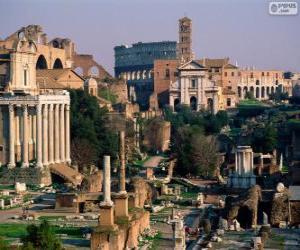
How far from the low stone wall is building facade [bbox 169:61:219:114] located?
46487 millimetres

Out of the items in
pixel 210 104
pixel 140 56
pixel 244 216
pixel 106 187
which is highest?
pixel 140 56

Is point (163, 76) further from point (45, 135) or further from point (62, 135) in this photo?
point (45, 135)

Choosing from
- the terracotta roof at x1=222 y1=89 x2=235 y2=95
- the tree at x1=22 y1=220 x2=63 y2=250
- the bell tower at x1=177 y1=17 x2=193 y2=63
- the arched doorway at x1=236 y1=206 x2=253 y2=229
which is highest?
the bell tower at x1=177 y1=17 x2=193 y2=63

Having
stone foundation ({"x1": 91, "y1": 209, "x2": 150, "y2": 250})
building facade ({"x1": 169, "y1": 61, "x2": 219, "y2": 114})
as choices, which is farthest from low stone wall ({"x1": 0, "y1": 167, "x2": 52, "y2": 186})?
building facade ({"x1": 169, "y1": 61, "x2": 219, "y2": 114})

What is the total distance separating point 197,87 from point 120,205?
62773mm

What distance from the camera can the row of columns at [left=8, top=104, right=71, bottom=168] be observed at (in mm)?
46062

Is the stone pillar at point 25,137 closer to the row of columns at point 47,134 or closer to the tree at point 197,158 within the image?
the row of columns at point 47,134

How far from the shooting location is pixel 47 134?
47.2 metres

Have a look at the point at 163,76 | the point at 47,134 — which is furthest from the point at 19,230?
the point at 163,76

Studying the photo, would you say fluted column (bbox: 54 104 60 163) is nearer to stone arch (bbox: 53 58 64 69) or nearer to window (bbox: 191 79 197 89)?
stone arch (bbox: 53 58 64 69)

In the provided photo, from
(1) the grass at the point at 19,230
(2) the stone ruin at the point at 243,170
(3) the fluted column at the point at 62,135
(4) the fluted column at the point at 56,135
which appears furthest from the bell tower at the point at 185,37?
(1) the grass at the point at 19,230

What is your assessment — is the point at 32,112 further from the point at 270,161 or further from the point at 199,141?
the point at 270,161

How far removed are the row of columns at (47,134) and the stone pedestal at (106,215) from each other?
19.4m

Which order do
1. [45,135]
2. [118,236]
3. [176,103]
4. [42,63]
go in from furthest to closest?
[176,103]
[42,63]
[45,135]
[118,236]
